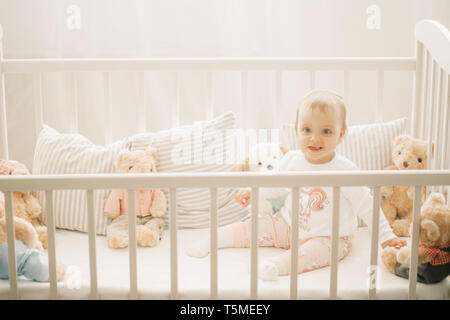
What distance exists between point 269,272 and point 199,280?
0.15 metres

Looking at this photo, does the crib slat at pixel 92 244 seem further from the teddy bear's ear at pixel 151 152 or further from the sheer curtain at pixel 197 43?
the sheer curtain at pixel 197 43

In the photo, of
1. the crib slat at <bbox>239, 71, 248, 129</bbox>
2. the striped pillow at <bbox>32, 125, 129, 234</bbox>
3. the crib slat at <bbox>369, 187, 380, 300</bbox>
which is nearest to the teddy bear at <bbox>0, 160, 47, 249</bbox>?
the striped pillow at <bbox>32, 125, 129, 234</bbox>

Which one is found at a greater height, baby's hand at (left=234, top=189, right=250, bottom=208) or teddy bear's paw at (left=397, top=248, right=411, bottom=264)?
baby's hand at (left=234, top=189, right=250, bottom=208)

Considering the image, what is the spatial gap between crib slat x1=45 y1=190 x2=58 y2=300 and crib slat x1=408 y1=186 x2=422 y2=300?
2.17 feet

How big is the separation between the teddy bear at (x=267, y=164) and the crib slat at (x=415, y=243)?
42cm

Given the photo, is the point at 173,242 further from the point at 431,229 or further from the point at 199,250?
the point at 431,229

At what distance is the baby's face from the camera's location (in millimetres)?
1235

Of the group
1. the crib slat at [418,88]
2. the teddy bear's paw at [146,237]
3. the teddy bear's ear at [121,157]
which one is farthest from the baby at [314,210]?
the crib slat at [418,88]

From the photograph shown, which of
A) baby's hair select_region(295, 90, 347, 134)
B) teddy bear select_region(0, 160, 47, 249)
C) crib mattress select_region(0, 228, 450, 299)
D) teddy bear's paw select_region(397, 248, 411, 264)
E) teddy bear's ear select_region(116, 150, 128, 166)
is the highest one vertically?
baby's hair select_region(295, 90, 347, 134)

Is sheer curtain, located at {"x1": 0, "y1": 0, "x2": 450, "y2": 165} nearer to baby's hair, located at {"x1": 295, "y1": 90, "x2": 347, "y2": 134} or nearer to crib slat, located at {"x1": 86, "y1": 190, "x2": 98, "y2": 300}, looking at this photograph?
baby's hair, located at {"x1": 295, "y1": 90, "x2": 347, "y2": 134}

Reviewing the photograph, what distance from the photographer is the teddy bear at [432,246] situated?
1102 mm

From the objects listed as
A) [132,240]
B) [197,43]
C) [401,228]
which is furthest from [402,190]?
[197,43]
